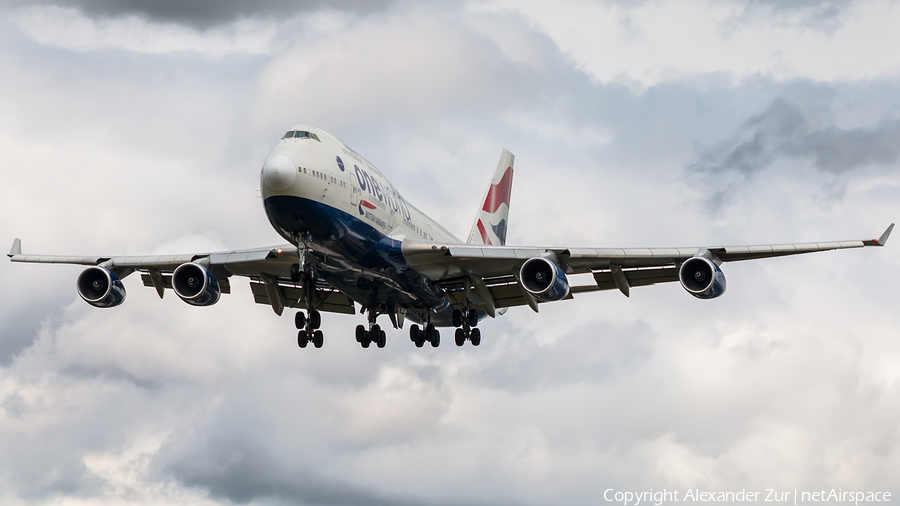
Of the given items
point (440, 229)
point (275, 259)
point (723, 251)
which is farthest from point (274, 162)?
point (723, 251)

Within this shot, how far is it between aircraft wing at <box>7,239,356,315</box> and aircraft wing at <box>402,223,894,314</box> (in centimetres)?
540

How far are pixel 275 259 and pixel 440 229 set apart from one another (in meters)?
8.24

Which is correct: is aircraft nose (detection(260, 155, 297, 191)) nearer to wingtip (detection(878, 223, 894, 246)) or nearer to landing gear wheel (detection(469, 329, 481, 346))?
landing gear wheel (detection(469, 329, 481, 346))

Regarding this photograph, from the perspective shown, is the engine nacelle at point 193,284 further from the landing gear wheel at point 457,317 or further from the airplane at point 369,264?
the landing gear wheel at point 457,317

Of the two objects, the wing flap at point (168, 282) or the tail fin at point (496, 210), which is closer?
the wing flap at point (168, 282)

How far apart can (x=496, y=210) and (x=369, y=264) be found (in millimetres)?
20342

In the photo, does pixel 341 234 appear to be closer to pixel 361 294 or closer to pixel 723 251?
pixel 361 294

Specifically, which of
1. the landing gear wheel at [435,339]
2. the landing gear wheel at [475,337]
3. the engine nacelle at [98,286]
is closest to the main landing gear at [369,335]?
the landing gear wheel at [435,339]

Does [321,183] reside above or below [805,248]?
below

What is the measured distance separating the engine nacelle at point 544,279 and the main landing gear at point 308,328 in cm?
1076

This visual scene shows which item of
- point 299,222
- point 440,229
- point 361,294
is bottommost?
point 299,222

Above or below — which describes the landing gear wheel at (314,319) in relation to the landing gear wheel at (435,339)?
below

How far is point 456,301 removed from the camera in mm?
42062

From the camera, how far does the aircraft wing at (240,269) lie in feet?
127
